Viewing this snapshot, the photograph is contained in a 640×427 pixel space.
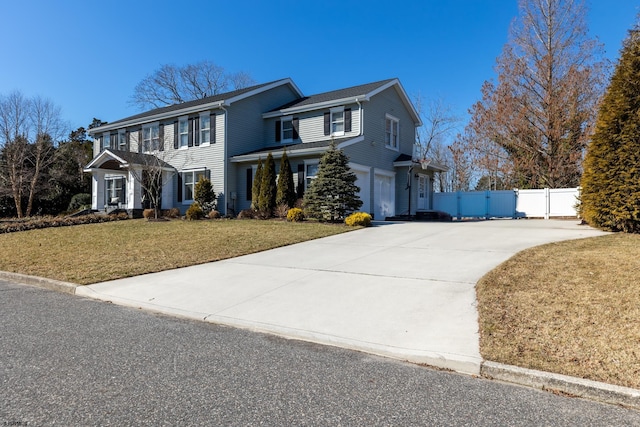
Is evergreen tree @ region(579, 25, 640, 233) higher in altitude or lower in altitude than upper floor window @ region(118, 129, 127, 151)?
lower

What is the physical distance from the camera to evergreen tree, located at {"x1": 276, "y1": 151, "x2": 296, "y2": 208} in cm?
1709

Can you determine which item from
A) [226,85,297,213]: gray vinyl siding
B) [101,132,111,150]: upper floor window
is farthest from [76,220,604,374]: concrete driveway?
[101,132,111,150]: upper floor window

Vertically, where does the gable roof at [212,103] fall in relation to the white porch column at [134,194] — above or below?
above

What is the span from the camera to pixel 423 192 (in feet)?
76.9

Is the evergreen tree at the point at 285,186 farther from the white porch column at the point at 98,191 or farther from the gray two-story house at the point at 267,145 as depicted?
the white porch column at the point at 98,191

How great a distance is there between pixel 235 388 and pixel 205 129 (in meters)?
18.7

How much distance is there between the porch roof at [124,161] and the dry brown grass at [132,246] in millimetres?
5088

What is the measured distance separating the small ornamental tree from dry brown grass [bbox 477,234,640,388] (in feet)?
48.2

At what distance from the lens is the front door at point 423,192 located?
2284 cm

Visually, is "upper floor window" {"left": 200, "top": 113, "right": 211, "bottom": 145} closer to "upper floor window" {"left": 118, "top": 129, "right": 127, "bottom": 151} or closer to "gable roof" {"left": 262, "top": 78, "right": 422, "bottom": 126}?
"gable roof" {"left": 262, "top": 78, "right": 422, "bottom": 126}

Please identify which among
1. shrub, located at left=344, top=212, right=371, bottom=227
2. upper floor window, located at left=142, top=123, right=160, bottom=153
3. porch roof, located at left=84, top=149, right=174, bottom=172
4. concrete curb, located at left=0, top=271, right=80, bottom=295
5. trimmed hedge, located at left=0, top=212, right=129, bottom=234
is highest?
upper floor window, located at left=142, top=123, right=160, bottom=153

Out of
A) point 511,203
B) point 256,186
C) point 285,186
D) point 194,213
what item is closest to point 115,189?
point 194,213

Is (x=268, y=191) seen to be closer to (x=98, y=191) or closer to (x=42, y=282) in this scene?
(x=42, y=282)

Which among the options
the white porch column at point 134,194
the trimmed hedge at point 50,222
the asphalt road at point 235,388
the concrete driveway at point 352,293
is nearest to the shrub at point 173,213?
the white porch column at point 134,194
